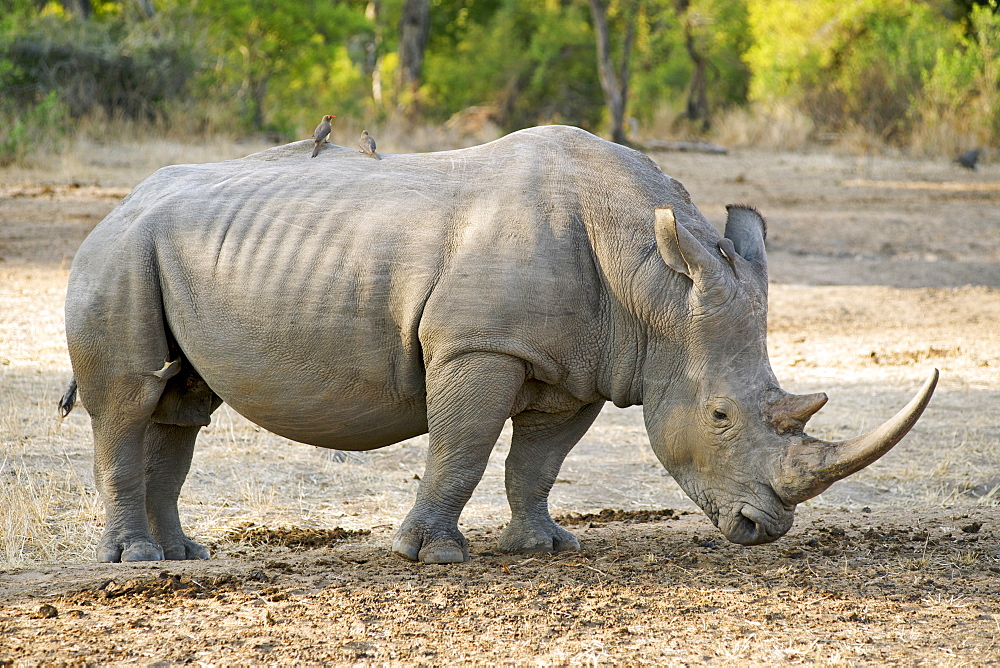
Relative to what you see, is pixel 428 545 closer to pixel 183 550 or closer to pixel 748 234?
pixel 183 550

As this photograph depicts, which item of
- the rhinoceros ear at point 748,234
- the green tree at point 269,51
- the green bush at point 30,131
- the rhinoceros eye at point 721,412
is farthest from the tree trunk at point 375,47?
the rhinoceros eye at point 721,412

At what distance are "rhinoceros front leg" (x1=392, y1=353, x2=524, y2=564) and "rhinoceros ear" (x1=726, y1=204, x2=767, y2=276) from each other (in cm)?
107

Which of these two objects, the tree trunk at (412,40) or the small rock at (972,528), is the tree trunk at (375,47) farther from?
the small rock at (972,528)

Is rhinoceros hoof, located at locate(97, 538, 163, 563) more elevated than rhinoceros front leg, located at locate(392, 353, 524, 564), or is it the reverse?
rhinoceros front leg, located at locate(392, 353, 524, 564)

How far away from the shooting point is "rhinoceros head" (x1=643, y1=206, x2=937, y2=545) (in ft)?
13.8

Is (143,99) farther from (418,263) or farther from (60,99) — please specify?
(418,263)

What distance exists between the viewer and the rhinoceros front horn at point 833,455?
3.83 m

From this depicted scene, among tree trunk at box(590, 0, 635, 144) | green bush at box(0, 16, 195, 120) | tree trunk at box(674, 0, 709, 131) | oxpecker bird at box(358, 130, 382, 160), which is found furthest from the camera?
tree trunk at box(674, 0, 709, 131)

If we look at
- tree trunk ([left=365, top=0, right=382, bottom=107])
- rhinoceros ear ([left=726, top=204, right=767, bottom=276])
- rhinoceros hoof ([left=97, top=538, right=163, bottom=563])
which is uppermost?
rhinoceros ear ([left=726, top=204, right=767, bottom=276])

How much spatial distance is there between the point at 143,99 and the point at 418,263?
16.0 metres

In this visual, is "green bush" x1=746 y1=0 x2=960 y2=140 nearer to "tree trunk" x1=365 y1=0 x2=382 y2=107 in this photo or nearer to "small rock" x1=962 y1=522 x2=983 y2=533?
"tree trunk" x1=365 y1=0 x2=382 y2=107

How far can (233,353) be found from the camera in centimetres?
455

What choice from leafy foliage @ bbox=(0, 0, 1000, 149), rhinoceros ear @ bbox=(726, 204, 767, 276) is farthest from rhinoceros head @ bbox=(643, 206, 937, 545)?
leafy foliage @ bbox=(0, 0, 1000, 149)

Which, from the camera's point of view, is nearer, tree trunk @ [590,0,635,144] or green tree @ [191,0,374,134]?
green tree @ [191,0,374,134]
